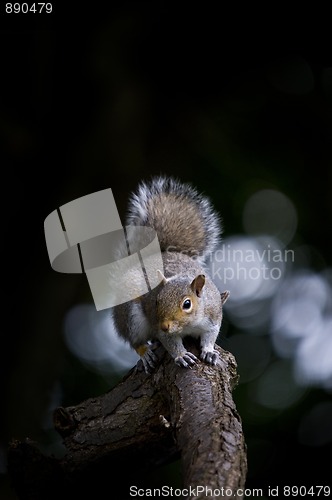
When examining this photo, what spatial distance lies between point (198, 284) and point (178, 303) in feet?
0.37

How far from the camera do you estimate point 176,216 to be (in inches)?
123

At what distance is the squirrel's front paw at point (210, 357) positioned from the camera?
2.41 meters

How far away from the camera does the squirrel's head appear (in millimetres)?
2537

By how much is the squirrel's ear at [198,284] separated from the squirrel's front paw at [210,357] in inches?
9.3

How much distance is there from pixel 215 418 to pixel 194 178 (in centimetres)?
253

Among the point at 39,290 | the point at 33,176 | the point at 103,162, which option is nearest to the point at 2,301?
the point at 39,290

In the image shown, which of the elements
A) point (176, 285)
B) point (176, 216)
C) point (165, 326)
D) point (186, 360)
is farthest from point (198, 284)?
point (176, 216)

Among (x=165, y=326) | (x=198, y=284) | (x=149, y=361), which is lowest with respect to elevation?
(x=149, y=361)

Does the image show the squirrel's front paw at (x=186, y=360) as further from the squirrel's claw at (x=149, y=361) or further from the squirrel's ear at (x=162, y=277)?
the squirrel's ear at (x=162, y=277)

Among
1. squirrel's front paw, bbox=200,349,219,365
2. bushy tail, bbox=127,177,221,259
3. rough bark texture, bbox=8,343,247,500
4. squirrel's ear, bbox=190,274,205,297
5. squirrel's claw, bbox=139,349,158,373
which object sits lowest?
rough bark texture, bbox=8,343,247,500

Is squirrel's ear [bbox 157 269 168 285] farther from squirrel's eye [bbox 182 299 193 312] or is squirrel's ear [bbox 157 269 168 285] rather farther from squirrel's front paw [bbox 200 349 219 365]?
squirrel's front paw [bbox 200 349 219 365]

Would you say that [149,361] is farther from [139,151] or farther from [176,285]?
[139,151]

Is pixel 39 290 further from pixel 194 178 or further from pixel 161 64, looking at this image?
pixel 161 64

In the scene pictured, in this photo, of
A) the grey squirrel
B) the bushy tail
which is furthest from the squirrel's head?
the bushy tail
